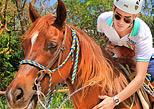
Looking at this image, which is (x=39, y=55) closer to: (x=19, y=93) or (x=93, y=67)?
(x=19, y=93)

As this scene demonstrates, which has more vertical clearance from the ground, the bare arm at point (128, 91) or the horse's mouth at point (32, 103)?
the horse's mouth at point (32, 103)

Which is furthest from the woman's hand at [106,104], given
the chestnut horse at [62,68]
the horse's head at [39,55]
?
the horse's head at [39,55]

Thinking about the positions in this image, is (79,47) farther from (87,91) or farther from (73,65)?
(87,91)

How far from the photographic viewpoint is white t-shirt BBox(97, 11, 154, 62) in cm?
177

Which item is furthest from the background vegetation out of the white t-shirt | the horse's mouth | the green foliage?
the horse's mouth

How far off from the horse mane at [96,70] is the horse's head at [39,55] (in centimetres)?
18

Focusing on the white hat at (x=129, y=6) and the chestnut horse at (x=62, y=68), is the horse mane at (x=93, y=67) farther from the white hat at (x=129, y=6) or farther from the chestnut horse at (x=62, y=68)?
the white hat at (x=129, y=6)

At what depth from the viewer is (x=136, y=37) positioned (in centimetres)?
185

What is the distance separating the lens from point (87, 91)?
1.73 metres

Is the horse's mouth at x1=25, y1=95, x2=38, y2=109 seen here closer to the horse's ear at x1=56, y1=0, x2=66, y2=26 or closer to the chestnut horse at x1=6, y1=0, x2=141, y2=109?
the chestnut horse at x1=6, y1=0, x2=141, y2=109

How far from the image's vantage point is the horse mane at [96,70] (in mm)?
1700

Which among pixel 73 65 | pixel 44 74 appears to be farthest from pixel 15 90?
pixel 73 65

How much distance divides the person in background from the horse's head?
62cm

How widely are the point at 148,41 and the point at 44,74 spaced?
1166mm
